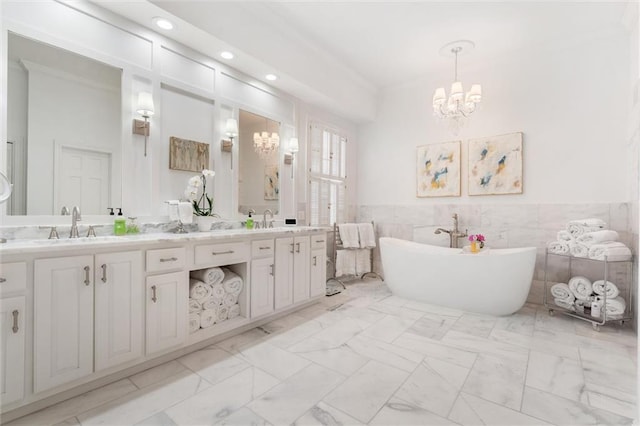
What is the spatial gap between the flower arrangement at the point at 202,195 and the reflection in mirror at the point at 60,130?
0.53 meters

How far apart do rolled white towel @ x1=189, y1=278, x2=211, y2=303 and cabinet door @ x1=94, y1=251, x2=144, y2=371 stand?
44cm

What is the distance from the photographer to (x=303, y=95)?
3.76 meters

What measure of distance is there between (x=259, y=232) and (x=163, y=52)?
174cm

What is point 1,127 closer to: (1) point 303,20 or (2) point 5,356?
(2) point 5,356

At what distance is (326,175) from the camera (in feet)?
14.3

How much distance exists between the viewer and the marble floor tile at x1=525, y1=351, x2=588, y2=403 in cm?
175

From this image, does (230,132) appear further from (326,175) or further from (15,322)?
(15,322)

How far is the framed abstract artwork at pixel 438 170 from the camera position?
13.1 ft

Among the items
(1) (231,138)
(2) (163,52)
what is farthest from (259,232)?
(2) (163,52)

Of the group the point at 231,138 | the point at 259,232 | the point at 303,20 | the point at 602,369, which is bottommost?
the point at 602,369

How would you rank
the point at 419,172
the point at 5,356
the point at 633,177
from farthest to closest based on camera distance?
the point at 419,172
the point at 633,177
the point at 5,356

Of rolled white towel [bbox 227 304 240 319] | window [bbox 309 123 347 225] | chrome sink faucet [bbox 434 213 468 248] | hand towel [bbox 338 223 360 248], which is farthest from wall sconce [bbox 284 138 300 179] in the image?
chrome sink faucet [bbox 434 213 468 248]

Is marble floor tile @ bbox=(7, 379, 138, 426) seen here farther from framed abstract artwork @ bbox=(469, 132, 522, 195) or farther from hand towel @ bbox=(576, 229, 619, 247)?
framed abstract artwork @ bbox=(469, 132, 522, 195)

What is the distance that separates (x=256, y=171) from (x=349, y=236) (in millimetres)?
1658
